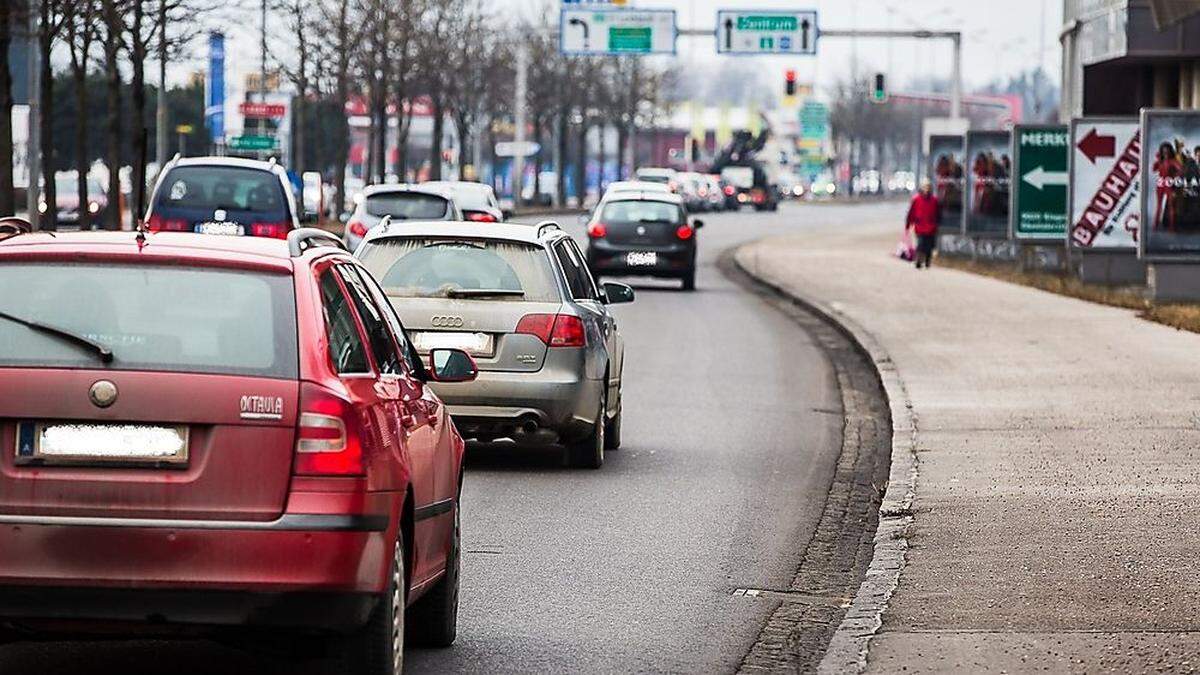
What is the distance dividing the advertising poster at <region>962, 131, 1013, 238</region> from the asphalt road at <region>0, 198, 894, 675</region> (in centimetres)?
2405

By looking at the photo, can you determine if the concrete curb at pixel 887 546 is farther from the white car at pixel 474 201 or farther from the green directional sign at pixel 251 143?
the green directional sign at pixel 251 143

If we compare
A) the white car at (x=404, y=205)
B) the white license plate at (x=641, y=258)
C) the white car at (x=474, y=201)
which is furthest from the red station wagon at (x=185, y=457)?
the white license plate at (x=641, y=258)

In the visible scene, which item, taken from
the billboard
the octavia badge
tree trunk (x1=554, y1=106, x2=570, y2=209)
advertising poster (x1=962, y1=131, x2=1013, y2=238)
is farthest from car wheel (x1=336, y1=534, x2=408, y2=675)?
tree trunk (x1=554, y1=106, x2=570, y2=209)

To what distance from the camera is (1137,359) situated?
71.5 feet

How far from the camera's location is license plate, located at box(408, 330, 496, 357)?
45.8 ft

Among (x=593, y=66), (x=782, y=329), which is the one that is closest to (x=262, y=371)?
(x=782, y=329)

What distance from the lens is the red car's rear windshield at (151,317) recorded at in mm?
6703

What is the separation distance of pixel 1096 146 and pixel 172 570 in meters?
31.0

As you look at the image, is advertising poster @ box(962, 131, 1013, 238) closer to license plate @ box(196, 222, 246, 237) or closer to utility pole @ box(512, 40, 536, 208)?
license plate @ box(196, 222, 246, 237)

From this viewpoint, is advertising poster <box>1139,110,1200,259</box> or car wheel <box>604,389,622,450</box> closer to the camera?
car wheel <box>604,389,622,450</box>

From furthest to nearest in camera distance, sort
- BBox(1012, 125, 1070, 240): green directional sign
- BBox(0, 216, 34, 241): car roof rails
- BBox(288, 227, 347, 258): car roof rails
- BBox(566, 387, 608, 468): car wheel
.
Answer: BBox(1012, 125, 1070, 240): green directional sign → BBox(566, 387, 608, 468): car wheel → BBox(0, 216, 34, 241): car roof rails → BBox(288, 227, 347, 258): car roof rails

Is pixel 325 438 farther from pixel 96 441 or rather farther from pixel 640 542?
pixel 640 542

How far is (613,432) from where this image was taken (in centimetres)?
1572

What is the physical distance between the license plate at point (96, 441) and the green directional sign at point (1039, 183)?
1351 inches
